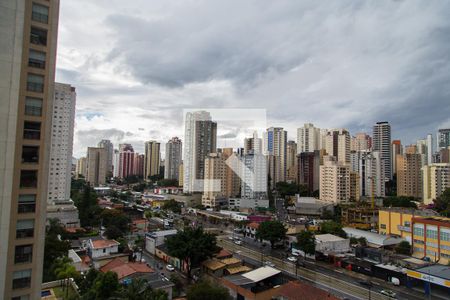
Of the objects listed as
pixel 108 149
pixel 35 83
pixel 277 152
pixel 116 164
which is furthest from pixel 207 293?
pixel 116 164

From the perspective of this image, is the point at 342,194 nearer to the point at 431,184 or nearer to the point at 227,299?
the point at 431,184

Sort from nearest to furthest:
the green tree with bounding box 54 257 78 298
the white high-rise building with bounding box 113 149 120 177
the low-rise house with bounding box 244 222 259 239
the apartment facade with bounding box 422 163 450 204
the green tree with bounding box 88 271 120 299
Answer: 1. the green tree with bounding box 88 271 120 299
2. the green tree with bounding box 54 257 78 298
3. the low-rise house with bounding box 244 222 259 239
4. the apartment facade with bounding box 422 163 450 204
5. the white high-rise building with bounding box 113 149 120 177

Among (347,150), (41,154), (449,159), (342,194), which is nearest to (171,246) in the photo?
(41,154)

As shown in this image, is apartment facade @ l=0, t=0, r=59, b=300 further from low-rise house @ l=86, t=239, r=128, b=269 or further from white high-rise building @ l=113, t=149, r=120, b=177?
white high-rise building @ l=113, t=149, r=120, b=177

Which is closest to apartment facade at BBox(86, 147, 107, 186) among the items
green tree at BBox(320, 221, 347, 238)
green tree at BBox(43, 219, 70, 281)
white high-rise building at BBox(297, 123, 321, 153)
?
white high-rise building at BBox(297, 123, 321, 153)

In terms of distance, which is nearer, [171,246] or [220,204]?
[171,246]

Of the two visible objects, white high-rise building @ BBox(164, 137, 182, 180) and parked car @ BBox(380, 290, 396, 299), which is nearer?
parked car @ BBox(380, 290, 396, 299)
